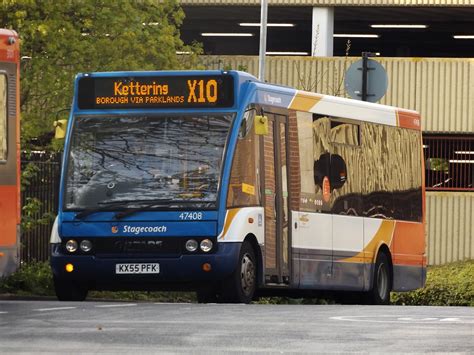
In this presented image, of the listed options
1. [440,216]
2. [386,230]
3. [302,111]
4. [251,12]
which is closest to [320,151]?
[302,111]

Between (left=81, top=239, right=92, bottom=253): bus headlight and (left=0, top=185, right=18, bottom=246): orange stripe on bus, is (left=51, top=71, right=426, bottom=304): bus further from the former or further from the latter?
(left=0, top=185, right=18, bottom=246): orange stripe on bus

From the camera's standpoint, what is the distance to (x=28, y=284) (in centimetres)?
2655

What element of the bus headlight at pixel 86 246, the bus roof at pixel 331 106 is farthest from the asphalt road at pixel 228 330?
the bus roof at pixel 331 106

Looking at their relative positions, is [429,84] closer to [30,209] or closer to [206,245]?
[30,209]

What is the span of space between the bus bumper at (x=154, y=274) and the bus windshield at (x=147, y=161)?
2.03 feet

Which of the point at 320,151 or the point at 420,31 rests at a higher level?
the point at 420,31

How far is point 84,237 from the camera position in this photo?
2167cm

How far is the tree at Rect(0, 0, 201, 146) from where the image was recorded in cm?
3081

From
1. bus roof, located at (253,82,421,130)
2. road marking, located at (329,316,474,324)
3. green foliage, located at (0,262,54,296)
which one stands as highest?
bus roof, located at (253,82,421,130)

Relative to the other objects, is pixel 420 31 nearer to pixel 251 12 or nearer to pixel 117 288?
pixel 251 12

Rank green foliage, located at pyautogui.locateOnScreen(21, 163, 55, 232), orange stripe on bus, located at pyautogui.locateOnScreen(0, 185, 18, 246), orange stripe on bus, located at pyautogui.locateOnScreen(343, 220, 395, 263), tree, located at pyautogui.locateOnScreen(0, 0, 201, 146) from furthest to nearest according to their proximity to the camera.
Answer: tree, located at pyautogui.locateOnScreen(0, 0, 201, 146), green foliage, located at pyautogui.locateOnScreen(21, 163, 55, 232), orange stripe on bus, located at pyautogui.locateOnScreen(343, 220, 395, 263), orange stripe on bus, located at pyautogui.locateOnScreen(0, 185, 18, 246)

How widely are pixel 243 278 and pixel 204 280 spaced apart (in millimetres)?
537

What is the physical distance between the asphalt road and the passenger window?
193 cm

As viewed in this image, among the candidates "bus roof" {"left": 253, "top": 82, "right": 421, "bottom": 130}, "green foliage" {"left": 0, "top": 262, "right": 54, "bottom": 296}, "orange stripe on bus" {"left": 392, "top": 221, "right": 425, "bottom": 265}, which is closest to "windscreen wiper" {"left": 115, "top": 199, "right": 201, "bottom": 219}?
"bus roof" {"left": 253, "top": 82, "right": 421, "bottom": 130}
